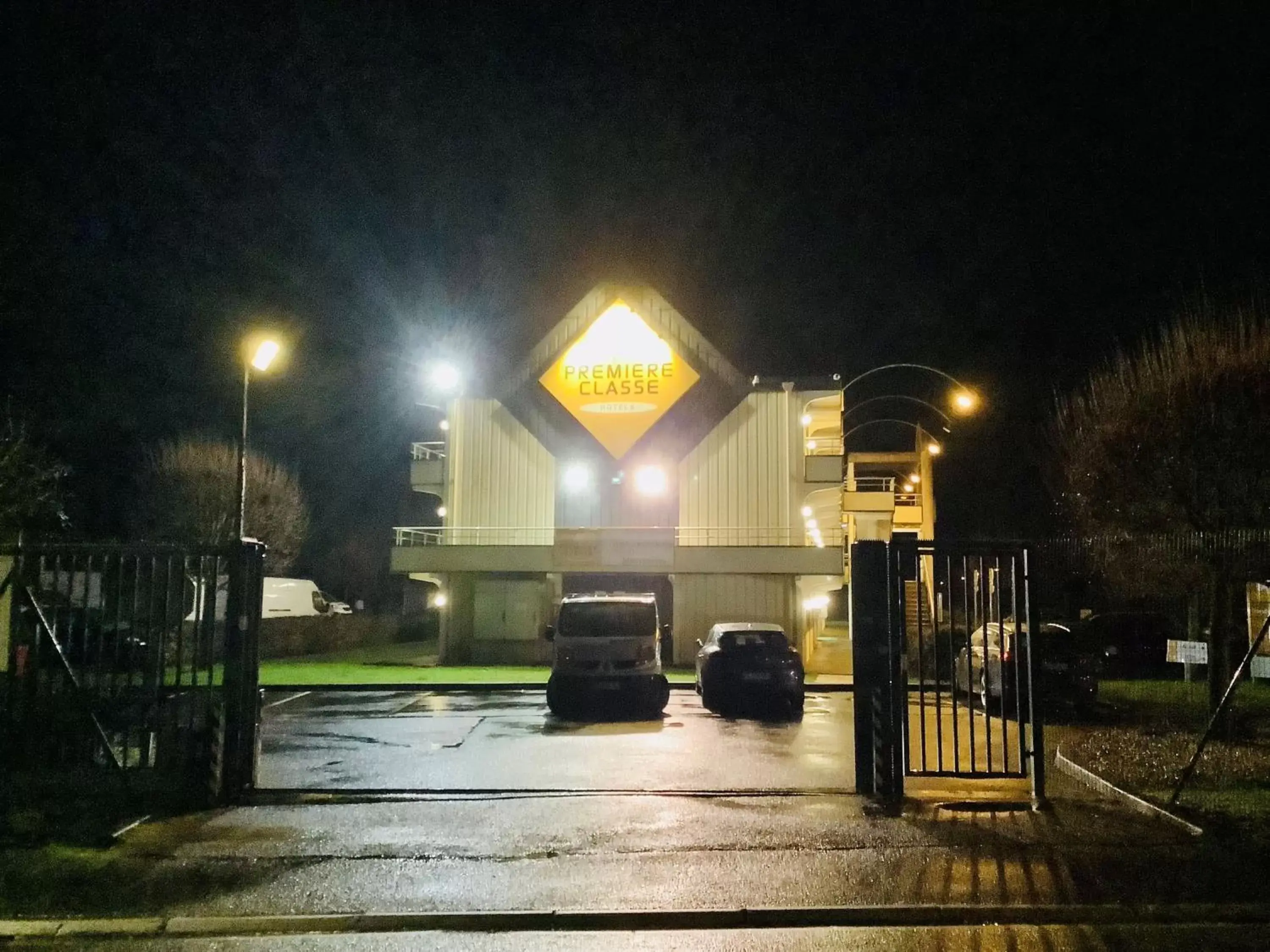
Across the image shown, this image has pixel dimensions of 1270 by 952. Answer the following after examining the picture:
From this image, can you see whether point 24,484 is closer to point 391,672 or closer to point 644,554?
point 391,672

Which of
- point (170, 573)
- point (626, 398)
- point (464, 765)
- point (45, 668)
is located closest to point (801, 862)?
point (464, 765)

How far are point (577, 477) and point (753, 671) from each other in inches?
541

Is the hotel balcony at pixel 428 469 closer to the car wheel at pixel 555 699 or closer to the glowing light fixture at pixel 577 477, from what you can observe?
the glowing light fixture at pixel 577 477

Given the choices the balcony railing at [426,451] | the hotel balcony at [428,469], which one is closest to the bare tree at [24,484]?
the hotel balcony at [428,469]

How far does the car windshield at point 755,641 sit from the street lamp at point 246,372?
322 inches

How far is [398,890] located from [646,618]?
32.7 feet

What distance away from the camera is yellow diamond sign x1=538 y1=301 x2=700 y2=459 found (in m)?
29.6

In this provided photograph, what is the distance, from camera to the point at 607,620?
17.0 metres

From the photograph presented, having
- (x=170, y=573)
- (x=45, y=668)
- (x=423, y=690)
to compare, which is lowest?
(x=423, y=690)

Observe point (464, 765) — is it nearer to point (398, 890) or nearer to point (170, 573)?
point (170, 573)

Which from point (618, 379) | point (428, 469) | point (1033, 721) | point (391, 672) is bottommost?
point (391, 672)

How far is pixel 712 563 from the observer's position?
28.4 m

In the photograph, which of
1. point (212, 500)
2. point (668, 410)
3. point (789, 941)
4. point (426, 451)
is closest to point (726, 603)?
point (668, 410)

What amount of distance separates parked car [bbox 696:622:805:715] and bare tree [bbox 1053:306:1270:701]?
552cm
